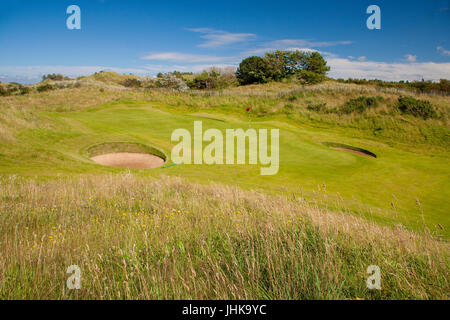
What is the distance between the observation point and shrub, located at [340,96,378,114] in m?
28.0

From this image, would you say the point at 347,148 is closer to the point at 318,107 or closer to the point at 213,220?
the point at 318,107

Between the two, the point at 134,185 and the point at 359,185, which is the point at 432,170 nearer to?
the point at 359,185

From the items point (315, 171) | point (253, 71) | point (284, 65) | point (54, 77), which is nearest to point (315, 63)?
point (284, 65)

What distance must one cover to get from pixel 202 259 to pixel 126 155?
13.3m

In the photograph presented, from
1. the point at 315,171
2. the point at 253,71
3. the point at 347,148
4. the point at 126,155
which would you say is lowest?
the point at 315,171

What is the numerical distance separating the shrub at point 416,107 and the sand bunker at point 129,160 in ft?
81.2

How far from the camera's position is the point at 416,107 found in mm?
25328

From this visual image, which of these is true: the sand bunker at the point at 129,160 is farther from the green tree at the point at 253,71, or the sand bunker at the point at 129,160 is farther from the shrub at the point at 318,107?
the green tree at the point at 253,71

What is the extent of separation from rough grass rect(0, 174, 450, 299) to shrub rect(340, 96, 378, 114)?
27.3 metres

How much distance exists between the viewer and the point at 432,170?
38.0ft

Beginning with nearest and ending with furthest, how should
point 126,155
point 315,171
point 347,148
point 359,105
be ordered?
point 315,171 → point 126,155 → point 347,148 → point 359,105

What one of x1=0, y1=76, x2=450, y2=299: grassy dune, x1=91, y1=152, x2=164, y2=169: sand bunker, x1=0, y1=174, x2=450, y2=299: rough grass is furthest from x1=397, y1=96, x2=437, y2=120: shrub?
x1=0, y1=174, x2=450, y2=299: rough grass

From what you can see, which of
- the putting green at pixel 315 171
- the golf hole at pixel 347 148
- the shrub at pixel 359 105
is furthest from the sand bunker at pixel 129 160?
the shrub at pixel 359 105

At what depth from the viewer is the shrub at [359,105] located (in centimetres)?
2799
